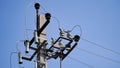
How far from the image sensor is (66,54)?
17797 mm

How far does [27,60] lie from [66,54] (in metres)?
1.68

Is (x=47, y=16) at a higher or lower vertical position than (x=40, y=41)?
higher

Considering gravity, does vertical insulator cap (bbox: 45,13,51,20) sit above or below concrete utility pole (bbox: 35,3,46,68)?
above

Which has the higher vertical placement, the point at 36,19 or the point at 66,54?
the point at 36,19

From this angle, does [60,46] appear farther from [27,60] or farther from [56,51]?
[27,60]

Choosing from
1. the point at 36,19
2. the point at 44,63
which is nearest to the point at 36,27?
the point at 36,19

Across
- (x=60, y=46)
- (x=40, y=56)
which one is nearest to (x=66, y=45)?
(x=60, y=46)

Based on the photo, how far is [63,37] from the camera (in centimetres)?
1761

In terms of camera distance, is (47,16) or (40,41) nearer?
(47,16)

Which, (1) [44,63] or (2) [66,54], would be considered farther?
(2) [66,54]

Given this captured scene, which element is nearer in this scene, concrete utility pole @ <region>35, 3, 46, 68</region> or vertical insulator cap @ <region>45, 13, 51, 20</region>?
vertical insulator cap @ <region>45, 13, 51, 20</region>

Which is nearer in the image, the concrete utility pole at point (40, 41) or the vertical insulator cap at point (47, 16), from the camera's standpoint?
the vertical insulator cap at point (47, 16)

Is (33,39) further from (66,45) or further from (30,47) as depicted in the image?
(66,45)

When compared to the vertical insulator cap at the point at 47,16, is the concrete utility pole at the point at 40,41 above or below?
below
